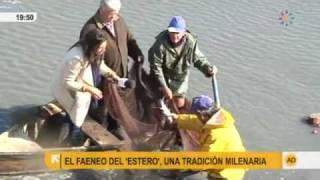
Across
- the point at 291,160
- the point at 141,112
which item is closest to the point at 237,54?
the point at 291,160

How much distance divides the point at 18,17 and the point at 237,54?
4220 mm

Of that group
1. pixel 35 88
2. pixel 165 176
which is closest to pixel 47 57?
pixel 35 88

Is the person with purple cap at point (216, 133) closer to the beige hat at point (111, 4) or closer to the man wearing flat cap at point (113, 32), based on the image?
the man wearing flat cap at point (113, 32)

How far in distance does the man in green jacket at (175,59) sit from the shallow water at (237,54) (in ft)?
4.51

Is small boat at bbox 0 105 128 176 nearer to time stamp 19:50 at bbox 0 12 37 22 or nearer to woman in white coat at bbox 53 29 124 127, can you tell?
woman in white coat at bbox 53 29 124 127

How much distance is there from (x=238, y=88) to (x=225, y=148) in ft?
11.7

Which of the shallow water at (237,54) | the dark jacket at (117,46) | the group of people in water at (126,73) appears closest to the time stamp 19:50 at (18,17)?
the shallow water at (237,54)

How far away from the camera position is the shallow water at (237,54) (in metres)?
9.68

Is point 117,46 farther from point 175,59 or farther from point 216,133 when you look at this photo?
point 216,133

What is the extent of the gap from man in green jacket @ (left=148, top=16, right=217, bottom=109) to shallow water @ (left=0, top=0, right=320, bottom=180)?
138 centimetres

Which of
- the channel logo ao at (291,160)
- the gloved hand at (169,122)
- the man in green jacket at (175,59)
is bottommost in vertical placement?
the channel logo ao at (291,160)

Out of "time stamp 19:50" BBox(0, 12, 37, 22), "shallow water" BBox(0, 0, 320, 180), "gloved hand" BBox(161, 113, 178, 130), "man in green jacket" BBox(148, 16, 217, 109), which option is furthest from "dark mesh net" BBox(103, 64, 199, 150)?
"time stamp 19:50" BBox(0, 12, 37, 22)

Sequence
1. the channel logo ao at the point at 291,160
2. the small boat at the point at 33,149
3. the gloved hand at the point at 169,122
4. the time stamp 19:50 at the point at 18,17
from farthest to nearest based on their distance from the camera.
A: the time stamp 19:50 at the point at 18,17, the channel logo ao at the point at 291,160, the gloved hand at the point at 169,122, the small boat at the point at 33,149

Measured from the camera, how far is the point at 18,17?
12.3m
